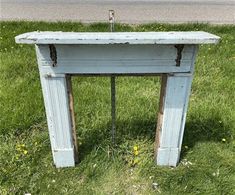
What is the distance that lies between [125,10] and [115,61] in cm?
525

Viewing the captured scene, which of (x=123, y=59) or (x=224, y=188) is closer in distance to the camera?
(x=123, y=59)

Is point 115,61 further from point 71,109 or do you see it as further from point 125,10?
point 125,10

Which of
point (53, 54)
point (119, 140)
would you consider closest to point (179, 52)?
point (53, 54)

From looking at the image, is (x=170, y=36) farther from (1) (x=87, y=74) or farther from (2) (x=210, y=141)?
(2) (x=210, y=141)

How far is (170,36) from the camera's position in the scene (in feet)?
6.61

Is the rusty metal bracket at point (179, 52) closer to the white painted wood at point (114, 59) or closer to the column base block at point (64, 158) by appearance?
the white painted wood at point (114, 59)

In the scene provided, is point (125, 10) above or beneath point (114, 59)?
beneath

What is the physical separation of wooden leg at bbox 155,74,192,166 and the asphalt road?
162 inches

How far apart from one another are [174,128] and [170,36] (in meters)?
0.79

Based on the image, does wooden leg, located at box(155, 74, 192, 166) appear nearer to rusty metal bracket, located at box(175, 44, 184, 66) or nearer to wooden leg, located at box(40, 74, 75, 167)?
rusty metal bracket, located at box(175, 44, 184, 66)

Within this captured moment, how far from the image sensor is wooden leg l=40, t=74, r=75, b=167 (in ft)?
7.47

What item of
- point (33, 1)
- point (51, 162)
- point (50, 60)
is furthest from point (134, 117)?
point (33, 1)

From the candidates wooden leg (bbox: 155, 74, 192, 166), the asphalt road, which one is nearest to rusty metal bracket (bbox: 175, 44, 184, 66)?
wooden leg (bbox: 155, 74, 192, 166)

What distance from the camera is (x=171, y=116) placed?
8.11 ft
